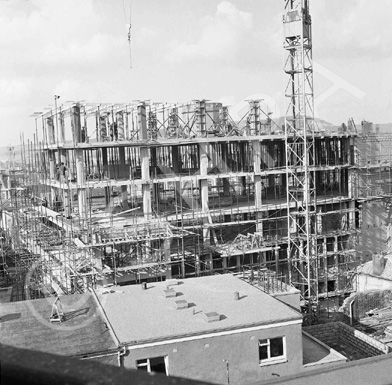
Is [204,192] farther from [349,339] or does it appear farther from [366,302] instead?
[349,339]

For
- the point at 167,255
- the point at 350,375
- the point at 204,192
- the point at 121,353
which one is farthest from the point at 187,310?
the point at 204,192

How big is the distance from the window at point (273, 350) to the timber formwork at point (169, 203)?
8.65 metres

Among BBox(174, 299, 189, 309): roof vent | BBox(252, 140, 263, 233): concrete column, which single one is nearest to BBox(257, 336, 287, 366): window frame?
BBox(174, 299, 189, 309): roof vent

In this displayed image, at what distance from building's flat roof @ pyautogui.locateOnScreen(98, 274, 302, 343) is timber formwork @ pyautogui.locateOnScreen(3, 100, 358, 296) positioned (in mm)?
5729

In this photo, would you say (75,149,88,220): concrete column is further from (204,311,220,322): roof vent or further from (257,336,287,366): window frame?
(257,336,287,366): window frame

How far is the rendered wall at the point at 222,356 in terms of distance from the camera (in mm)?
9773

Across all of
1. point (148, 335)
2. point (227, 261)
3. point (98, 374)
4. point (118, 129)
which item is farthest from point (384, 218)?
point (98, 374)

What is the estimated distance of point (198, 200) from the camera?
2680 cm

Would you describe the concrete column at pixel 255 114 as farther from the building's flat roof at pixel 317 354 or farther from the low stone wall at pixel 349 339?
the building's flat roof at pixel 317 354

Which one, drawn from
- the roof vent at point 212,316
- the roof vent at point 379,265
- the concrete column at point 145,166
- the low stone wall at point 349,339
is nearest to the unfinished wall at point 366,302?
the low stone wall at point 349,339

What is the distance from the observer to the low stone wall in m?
13.7

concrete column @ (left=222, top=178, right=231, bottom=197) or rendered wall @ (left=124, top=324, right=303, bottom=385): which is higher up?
concrete column @ (left=222, top=178, right=231, bottom=197)

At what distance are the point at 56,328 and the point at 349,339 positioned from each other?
7940 mm

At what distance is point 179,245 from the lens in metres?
22.5
